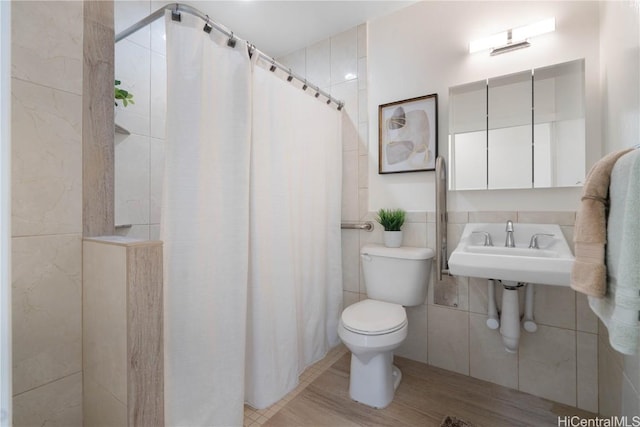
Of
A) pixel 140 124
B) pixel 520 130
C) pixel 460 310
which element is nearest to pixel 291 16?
pixel 140 124

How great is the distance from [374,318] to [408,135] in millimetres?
1186

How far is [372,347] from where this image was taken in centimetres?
139

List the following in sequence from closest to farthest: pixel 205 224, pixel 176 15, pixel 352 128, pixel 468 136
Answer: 1. pixel 176 15
2. pixel 205 224
3. pixel 468 136
4. pixel 352 128

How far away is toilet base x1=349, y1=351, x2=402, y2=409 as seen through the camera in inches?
59.0

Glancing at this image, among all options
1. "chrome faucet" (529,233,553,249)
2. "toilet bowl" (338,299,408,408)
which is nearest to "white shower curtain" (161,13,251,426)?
"toilet bowl" (338,299,408,408)

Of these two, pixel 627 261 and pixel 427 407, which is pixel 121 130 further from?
pixel 427 407

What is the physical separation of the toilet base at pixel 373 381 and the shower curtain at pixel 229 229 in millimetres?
365

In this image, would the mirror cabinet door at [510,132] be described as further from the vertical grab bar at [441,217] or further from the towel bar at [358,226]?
the towel bar at [358,226]

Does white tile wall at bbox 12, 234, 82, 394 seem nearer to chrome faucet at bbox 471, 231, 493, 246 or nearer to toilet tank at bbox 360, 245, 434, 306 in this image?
toilet tank at bbox 360, 245, 434, 306

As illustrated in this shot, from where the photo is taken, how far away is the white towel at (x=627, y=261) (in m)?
0.70

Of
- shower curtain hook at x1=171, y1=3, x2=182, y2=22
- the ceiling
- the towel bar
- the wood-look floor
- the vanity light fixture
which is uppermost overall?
the ceiling

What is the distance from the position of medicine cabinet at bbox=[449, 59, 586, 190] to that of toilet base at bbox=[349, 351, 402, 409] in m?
1.09

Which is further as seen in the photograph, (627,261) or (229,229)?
(229,229)

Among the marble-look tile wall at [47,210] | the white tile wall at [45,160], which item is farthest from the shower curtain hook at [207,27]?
the white tile wall at [45,160]
